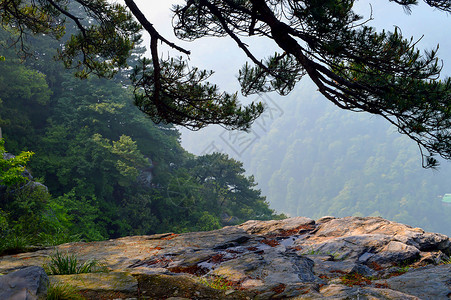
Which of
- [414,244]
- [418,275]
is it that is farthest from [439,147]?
[414,244]

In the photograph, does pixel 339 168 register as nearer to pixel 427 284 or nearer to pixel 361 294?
pixel 427 284

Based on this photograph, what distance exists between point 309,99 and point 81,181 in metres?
174

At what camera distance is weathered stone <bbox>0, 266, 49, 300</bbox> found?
2.55 m

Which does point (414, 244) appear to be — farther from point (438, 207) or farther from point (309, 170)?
point (309, 170)

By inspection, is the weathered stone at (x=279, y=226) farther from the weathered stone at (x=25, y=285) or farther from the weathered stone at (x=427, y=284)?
the weathered stone at (x=25, y=285)

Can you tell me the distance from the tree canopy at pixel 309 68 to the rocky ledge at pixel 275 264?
7.38 feet

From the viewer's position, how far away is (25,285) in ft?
8.79

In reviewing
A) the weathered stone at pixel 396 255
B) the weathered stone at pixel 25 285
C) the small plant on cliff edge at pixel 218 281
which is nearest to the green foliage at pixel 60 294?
the weathered stone at pixel 25 285

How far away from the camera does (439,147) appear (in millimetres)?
4984

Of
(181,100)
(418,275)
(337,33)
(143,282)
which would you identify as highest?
(337,33)

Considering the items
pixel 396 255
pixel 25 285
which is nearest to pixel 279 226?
pixel 396 255

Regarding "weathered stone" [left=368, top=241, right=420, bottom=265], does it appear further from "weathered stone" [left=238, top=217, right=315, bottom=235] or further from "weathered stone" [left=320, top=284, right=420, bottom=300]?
"weathered stone" [left=320, top=284, right=420, bottom=300]

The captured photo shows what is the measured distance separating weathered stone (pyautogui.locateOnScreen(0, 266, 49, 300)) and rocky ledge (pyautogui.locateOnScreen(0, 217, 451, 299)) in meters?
0.47

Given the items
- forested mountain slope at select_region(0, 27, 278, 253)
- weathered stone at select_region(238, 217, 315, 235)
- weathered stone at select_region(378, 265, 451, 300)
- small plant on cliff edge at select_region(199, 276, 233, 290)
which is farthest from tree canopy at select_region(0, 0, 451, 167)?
forested mountain slope at select_region(0, 27, 278, 253)
